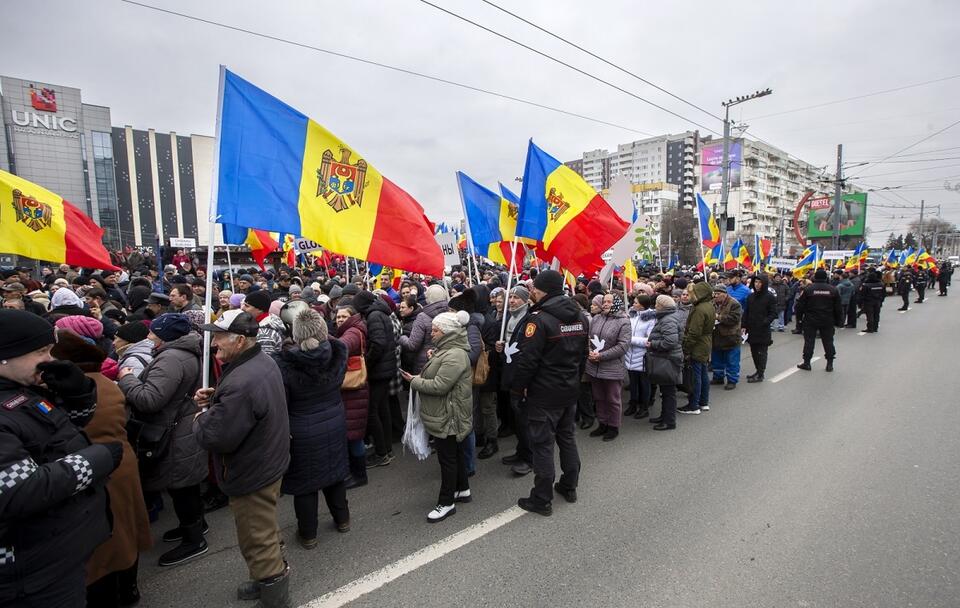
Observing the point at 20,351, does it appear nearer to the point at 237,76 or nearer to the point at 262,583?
the point at 262,583

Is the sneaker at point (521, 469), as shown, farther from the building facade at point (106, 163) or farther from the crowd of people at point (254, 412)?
the building facade at point (106, 163)

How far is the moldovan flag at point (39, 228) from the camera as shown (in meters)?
5.25

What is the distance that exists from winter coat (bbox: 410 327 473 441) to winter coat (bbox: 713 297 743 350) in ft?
17.2

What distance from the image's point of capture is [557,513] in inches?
153

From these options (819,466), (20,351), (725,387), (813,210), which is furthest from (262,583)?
(813,210)

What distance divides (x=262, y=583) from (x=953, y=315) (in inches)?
897

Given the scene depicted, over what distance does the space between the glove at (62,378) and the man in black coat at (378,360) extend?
286 cm

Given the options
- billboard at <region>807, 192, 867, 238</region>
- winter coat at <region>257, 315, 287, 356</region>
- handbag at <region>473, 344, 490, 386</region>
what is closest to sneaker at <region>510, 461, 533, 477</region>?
handbag at <region>473, 344, 490, 386</region>

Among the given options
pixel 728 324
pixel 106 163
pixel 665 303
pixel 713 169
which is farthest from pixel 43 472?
pixel 713 169

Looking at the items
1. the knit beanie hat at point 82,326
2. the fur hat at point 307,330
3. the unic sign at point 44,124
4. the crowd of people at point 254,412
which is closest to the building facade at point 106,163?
the unic sign at point 44,124

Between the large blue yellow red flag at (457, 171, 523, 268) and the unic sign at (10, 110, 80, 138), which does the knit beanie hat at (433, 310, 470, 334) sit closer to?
the large blue yellow red flag at (457, 171, 523, 268)

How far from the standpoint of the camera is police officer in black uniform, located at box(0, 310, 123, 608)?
5.80 feet

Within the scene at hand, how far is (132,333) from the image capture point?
370cm

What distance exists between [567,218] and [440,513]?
3.67 meters
